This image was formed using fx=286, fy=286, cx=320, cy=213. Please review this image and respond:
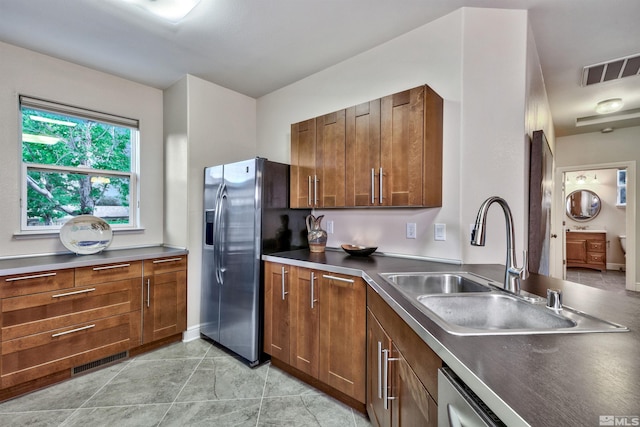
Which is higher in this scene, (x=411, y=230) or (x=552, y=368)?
(x=411, y=230)

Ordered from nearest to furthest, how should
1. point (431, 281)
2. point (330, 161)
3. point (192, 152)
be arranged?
point (431, 281)
point (330, 161)
point (192, 152)

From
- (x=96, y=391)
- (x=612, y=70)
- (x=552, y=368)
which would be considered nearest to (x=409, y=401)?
(x=552, y=368)

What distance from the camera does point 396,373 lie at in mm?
1217

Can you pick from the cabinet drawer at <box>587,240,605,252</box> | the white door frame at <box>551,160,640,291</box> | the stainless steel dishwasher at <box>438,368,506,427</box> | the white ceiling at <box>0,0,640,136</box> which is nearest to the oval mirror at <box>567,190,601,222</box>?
the cabinet drawer at <box>587,240,605,252</box>

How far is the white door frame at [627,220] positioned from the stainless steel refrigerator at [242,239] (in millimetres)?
4396

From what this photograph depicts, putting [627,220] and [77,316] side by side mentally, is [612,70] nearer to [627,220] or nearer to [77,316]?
[627,220]

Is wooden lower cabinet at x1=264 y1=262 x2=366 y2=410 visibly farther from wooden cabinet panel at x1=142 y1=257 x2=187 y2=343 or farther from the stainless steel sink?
wooden cabinet panel at x1=142 y1=257 x2=187 y2=343

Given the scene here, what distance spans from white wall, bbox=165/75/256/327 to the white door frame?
5.01 m

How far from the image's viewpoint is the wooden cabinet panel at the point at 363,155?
203 centimetres

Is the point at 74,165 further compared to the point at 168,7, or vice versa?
the point at 74,165

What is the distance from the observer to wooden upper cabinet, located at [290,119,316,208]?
241cm

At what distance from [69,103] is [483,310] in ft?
11.8

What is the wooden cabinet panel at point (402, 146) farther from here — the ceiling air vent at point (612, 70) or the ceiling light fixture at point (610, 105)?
the ceiling light fixture at point (610, 105)

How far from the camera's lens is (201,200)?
2.95m
